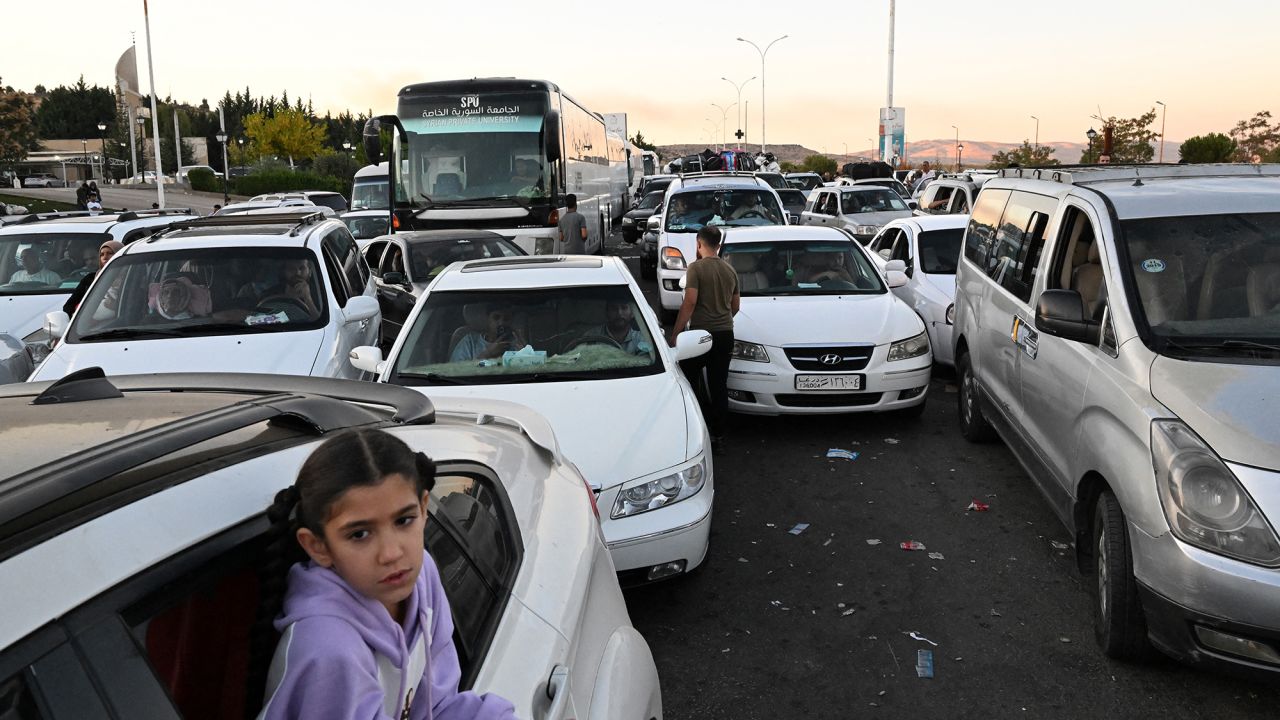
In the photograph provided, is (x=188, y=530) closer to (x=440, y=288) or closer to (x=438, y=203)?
(x=440, y=288)

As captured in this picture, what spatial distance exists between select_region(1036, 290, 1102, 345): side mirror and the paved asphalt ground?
1.35 m

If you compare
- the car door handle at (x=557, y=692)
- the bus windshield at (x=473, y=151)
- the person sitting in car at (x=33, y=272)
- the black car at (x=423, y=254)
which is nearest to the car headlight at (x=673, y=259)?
the black car at (x=423, y=254)

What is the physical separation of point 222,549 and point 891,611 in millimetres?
4209

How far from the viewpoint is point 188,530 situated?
152cm

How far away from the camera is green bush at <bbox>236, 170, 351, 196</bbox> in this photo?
65938 mm

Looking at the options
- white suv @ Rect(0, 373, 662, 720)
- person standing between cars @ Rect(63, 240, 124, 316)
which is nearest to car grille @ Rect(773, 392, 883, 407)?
white suv @ Rect(0, 373, 662, 720)

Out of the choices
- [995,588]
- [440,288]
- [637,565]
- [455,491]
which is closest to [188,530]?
[455,491]

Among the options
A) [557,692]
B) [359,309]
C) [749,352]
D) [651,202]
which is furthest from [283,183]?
[557,692]

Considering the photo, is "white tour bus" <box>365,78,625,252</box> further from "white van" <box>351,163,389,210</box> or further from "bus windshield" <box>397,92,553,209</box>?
"white van" <box>351,163,389,210</box>

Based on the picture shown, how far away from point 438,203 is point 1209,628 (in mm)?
14370

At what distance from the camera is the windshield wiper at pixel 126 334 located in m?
7.43

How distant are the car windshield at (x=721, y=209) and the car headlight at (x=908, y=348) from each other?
7530 millimetres

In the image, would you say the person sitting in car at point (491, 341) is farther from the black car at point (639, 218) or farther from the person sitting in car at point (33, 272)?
the black car at point (639, 218)

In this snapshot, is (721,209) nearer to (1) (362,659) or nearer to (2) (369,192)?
(2) (369,192)
